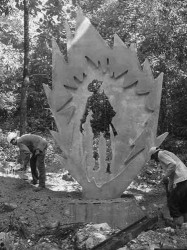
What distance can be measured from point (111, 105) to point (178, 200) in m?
2.07

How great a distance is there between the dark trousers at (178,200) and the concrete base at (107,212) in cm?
85

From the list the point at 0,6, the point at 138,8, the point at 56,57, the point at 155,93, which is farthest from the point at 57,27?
the point at 138,8

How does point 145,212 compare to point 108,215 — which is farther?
point 145,212

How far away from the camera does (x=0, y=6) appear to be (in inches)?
323

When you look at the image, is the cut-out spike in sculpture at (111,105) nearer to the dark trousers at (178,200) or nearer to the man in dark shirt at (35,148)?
the dark trousers at (178,200)

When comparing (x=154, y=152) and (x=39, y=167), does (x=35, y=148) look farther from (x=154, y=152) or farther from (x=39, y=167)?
(x=154, y=152)

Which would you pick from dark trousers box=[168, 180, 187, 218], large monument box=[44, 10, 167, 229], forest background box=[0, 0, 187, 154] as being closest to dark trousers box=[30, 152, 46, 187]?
large monument box=[44, 10, 167, 229]

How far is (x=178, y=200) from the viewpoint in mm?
5949

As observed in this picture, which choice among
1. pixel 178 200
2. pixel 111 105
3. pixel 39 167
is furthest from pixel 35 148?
pixel 178 200

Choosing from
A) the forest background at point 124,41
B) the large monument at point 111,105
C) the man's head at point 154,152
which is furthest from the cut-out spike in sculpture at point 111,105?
the forest background at point 124,41

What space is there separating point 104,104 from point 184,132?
3157mm

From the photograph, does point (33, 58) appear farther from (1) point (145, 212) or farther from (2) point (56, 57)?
(1) point (145, 212)

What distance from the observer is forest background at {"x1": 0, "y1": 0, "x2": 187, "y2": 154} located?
29.8ft

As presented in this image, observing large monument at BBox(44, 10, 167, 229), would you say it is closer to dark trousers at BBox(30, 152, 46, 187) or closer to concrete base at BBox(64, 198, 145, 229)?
concrete base at BBox(64, 198, 145, 229)
